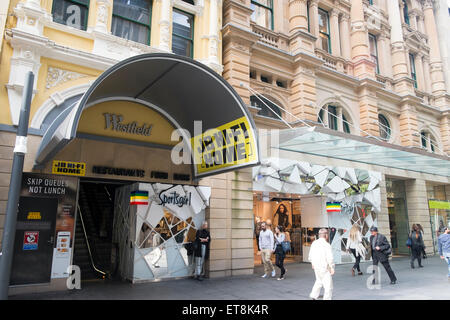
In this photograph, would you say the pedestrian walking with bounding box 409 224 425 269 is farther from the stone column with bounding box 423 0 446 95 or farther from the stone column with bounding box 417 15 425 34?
the stone column with bounding box 417 15 425 34

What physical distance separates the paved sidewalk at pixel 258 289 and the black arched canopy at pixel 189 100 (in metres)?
3.45

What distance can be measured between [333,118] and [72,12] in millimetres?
12849

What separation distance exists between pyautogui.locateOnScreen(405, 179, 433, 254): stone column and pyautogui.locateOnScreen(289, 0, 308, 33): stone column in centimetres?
1160

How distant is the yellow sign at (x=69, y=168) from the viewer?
29.2ft

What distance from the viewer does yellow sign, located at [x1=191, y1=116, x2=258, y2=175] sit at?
873cm

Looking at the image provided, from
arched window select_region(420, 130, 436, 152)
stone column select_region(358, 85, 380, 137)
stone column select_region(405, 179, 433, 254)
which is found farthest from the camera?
arched window select_region(420, 130, 436, 152)

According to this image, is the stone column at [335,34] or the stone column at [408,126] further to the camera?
the stone column at [408,126]

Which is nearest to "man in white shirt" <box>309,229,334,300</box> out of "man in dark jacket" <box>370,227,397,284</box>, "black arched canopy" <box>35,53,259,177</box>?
"black arched canopy" <box>35,53,259,177</box>

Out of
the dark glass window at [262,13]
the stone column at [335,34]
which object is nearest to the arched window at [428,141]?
the stone column at [335,34]

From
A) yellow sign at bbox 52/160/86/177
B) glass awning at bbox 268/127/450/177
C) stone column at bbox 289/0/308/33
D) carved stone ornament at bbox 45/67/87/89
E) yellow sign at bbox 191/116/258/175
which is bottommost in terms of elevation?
yellow sign at bbox 52/160/86/177

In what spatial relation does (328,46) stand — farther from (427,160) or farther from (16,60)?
(16,60)

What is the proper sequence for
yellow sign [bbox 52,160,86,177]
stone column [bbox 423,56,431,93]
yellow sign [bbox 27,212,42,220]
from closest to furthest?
1. yellow sign [bbox 27,212,42,220]
2. yellow sign [bbox 52,160,86,177]
3. stone column [bbox 423,56,431,93]

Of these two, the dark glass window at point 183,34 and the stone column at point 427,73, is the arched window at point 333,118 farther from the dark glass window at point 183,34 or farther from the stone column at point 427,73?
the stone column at point 427,73
